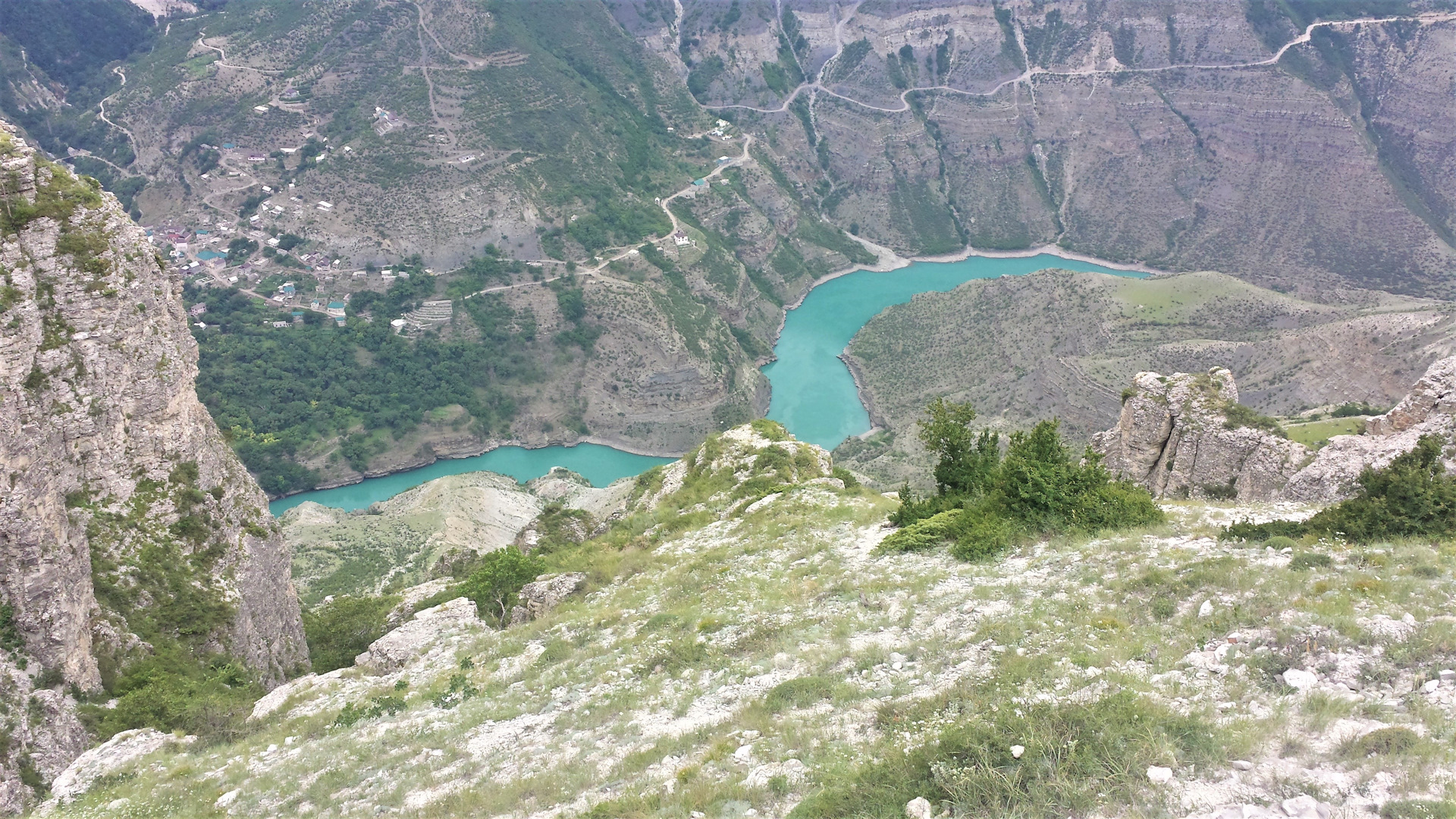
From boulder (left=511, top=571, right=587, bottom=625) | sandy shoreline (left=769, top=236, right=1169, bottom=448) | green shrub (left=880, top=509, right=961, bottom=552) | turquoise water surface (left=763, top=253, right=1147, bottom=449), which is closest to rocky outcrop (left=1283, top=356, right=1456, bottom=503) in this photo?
green shrub (left=880, top=509, right=961, bottom=552)

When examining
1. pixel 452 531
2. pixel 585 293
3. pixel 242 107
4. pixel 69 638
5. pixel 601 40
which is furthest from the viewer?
pixel 601 40

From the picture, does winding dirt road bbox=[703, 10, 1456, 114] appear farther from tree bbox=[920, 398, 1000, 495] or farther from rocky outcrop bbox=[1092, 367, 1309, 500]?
tree bbox=[920, 398, 1000, 495]

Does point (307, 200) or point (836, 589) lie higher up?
point (307, 200)

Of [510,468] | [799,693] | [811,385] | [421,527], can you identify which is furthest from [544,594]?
[811,385]

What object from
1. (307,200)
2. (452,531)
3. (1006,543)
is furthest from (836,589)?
(307,200)

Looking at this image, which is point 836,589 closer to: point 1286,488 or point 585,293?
point 1286,488

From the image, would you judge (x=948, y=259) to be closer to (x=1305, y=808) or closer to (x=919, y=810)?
(x=919, y=810)
